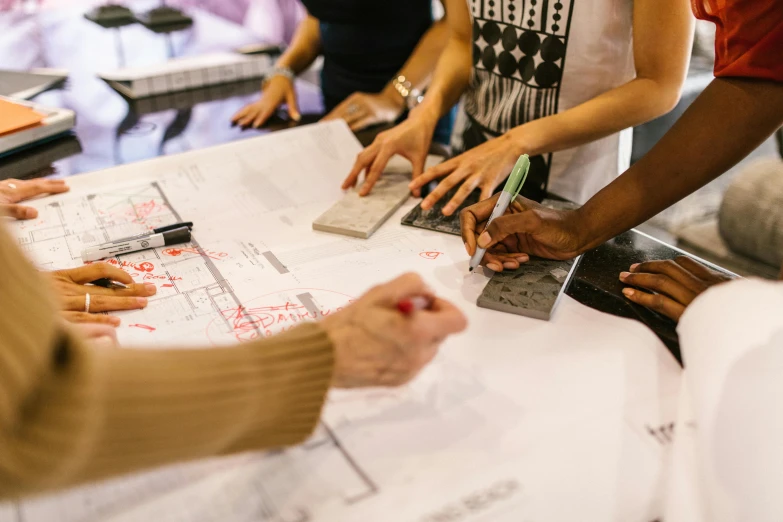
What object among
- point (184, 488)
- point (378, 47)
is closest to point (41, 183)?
point (184, 488)

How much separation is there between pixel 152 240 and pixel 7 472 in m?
0.54

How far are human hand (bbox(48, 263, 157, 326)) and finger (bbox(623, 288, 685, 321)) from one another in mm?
599

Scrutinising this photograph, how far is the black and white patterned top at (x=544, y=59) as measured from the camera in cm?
104

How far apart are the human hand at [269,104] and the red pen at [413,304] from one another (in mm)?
955

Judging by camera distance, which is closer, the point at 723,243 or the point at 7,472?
the point at 7,472

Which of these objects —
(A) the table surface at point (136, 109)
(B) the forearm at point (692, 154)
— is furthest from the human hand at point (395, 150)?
(B) the forearm at point (692, 154)

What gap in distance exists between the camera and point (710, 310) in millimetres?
646

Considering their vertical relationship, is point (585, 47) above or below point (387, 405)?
above

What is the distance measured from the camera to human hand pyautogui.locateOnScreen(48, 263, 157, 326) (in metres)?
0.76

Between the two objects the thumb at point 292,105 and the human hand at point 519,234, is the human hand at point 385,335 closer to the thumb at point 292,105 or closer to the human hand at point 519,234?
the human hand at point 519,234

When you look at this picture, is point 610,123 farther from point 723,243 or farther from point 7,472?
point 723,243

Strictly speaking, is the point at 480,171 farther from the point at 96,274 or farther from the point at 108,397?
the point at 108,397

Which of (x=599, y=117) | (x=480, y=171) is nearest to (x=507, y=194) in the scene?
(x=480, y=171)

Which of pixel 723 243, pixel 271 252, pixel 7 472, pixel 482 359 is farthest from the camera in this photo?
pixel 723 243
